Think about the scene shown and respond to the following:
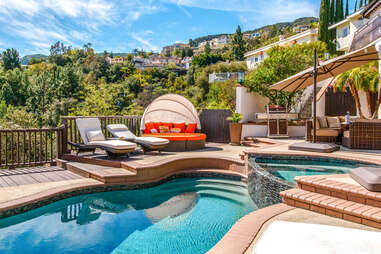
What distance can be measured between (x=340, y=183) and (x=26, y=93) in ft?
191

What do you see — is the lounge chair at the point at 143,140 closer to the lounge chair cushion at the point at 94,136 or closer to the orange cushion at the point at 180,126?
the lounge chair cushion at the point at 94,136

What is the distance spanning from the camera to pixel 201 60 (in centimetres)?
6838

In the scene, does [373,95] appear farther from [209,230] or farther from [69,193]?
[69,193]

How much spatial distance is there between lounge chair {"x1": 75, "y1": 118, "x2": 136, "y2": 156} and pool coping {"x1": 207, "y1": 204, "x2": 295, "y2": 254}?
13.6ft

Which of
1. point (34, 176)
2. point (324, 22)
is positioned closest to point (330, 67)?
point (34, 176)

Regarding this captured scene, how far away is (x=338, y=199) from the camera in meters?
3.13

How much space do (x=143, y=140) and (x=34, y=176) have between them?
260cm

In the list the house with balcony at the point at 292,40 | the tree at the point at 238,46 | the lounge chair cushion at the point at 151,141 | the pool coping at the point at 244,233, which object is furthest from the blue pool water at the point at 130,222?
the tree at the point at 238,46

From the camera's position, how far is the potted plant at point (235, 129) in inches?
373

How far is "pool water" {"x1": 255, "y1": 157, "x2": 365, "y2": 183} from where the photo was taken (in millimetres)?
5441

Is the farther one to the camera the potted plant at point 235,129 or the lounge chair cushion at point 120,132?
the potted plant at point 235,129

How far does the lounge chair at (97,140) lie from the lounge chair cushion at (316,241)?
4.89 metres

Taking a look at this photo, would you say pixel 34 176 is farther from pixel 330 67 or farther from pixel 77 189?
pixel 330 67

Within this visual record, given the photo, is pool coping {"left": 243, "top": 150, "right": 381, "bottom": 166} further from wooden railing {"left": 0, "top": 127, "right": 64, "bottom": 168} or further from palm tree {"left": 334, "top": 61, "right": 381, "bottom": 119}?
palm tree {"left": 334, "top": 61, "right": 381, "bottom": 119}
